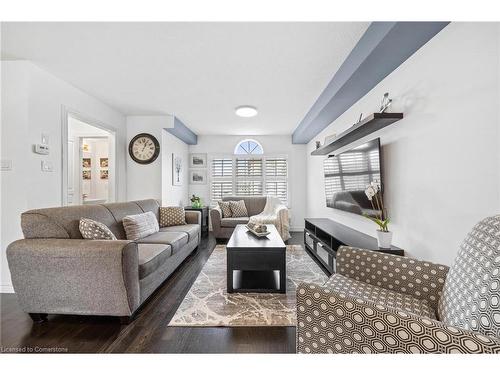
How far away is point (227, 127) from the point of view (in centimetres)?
486

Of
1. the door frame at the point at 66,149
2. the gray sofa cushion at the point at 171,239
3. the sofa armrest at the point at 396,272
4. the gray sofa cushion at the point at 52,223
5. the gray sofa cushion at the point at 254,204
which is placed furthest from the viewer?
the gray sofa cushion at the point at 254,204

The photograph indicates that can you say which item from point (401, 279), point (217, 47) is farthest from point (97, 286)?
point (217, 47)

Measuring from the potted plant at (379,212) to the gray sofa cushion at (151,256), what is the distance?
213 centimetres

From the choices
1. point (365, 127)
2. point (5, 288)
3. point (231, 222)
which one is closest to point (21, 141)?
point (5, 288)

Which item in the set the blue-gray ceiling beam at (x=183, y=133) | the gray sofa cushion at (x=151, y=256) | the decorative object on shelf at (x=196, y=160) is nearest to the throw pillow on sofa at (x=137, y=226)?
the gray sofa cushion at (x=151, y=256)

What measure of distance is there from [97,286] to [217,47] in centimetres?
229

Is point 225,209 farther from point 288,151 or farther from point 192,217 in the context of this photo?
point 288,151

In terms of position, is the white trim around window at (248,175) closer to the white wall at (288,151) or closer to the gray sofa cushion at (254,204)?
the white wall at (288,151)

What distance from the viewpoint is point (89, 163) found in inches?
194

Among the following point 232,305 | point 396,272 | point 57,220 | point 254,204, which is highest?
point 57,220

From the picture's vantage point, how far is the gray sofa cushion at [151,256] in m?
1.92

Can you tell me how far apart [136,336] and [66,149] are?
2532mm
